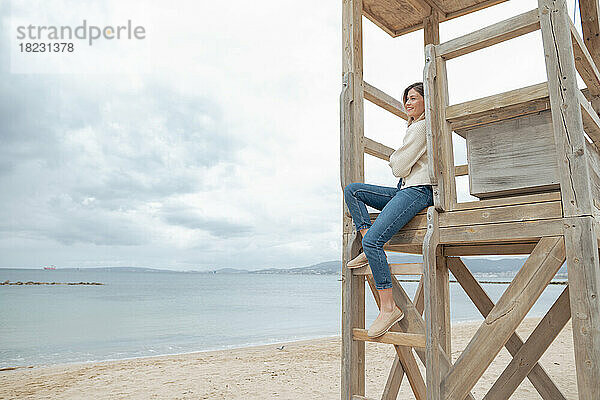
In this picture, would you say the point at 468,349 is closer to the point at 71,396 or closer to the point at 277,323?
the point at 71,396

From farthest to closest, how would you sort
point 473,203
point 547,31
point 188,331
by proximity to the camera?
point 188,331 → point 473,203 → point 547,31

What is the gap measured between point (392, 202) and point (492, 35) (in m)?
1.26

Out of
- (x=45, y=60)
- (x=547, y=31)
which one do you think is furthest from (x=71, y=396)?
(x=45, y=60)

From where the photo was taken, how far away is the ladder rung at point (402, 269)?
3.00 meters

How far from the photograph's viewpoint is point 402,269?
3094mm

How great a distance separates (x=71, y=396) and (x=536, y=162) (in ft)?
25.0

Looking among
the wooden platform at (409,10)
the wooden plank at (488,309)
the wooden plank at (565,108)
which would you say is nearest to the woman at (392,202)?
the wooden plank at (565,108)

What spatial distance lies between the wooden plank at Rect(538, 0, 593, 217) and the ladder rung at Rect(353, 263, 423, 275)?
966 mm

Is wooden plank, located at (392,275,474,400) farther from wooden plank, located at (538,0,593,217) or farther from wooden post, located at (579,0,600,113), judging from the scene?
wooden post, located at (579,0,600,113)

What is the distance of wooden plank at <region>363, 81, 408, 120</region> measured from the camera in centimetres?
384

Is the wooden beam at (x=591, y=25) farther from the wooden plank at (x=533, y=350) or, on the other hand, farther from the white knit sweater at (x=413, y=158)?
the wooden plank at (x=533, y=350)

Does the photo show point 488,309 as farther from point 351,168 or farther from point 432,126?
point 432,126

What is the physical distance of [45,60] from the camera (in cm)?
4375

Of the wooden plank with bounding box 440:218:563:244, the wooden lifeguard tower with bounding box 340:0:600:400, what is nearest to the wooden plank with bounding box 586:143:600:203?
the wooden lifeguard tower with bounding box 340:0:600:400
